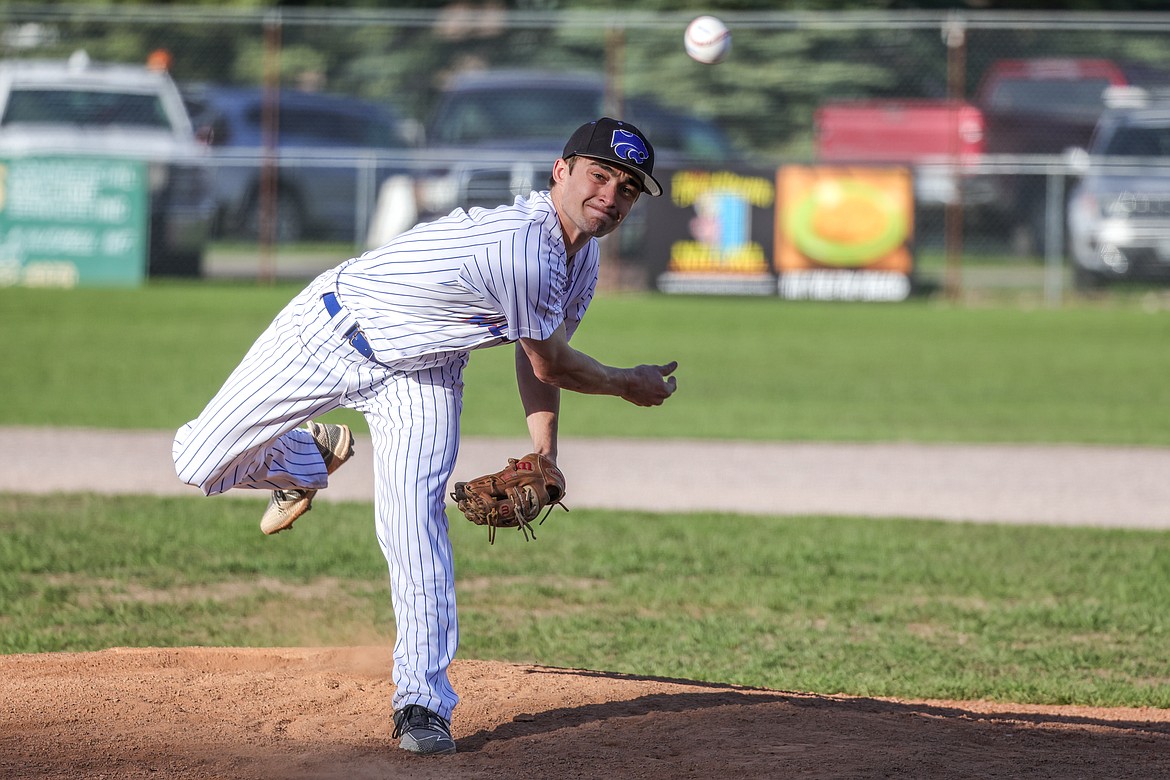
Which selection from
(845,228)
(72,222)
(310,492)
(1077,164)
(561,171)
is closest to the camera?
(561,171)

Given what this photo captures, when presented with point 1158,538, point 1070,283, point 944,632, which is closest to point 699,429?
point 1158,538

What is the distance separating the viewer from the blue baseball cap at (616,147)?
13.3ft

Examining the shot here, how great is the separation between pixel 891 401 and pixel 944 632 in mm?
6450

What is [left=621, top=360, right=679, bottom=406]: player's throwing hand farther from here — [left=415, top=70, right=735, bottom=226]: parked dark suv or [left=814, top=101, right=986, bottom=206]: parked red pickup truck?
[left=814, top=101, right=986, bottom=206]: parked red pickup truck

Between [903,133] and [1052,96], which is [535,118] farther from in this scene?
[1052,96]

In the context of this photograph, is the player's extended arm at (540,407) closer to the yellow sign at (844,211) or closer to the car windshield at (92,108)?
the yellow sign at (844,211)

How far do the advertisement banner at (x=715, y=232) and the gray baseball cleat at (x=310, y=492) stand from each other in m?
13.3

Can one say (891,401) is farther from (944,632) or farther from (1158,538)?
(944,632)

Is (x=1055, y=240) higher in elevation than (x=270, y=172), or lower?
lower

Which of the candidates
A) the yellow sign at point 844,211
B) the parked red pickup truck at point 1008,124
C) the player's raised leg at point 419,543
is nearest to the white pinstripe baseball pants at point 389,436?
the player's raised leg at point 419,543

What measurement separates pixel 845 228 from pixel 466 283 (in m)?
14.6

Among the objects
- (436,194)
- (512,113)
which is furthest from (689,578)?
(512,113)

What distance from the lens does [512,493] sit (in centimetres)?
422

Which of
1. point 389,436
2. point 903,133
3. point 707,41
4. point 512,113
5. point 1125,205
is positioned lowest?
point 389,436
